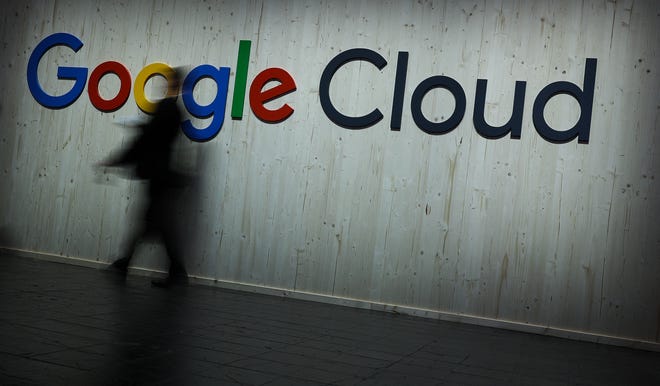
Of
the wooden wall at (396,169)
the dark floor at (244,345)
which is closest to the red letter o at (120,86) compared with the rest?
the wooden wall at (396,169)

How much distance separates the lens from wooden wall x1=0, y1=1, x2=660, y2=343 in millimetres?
5141

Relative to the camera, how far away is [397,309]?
549 centimetres

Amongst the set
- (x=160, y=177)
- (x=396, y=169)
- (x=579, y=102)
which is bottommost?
(x=160, y=177)

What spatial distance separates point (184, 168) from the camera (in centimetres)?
589

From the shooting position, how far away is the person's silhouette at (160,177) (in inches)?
218

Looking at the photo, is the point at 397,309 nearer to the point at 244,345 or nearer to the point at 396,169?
the point at 396,169

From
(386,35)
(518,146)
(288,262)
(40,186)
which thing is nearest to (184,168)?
(288,262)

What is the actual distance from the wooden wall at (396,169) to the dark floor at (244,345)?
42 centimetres

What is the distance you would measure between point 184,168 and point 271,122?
2.92 feet

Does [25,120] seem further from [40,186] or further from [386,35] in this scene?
[386,35]

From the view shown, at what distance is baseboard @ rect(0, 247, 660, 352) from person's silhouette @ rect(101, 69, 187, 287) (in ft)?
1.43

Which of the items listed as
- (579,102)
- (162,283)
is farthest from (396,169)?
(162,283)

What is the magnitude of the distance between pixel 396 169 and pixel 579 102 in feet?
5.15

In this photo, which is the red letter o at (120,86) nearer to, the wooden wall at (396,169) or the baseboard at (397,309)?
the wooden wall at (396,169)
